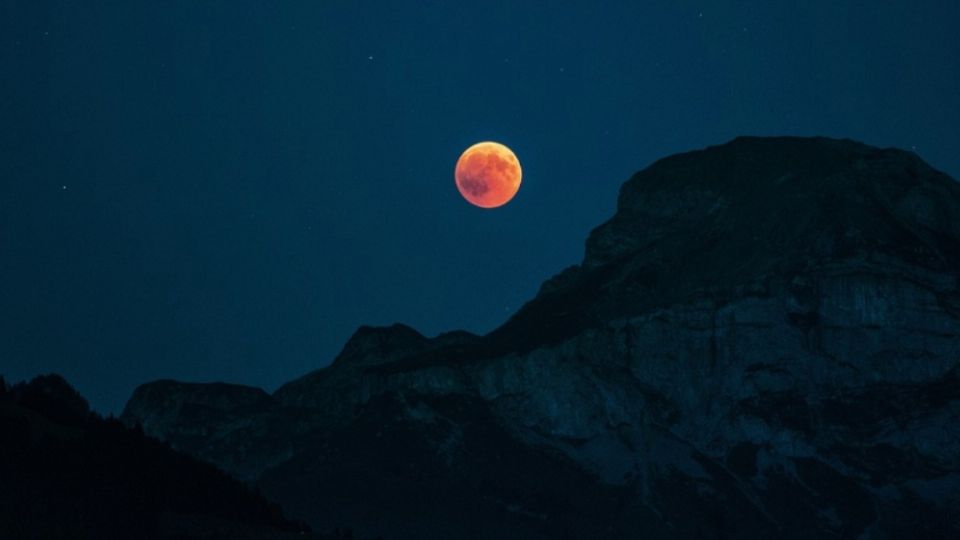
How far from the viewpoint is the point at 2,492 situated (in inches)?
3949

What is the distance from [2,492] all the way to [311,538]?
28.3m

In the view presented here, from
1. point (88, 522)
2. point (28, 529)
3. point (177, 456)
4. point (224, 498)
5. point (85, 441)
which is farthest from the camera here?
point (177, 456)

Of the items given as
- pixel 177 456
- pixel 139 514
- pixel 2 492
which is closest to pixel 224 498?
pixel 177 456

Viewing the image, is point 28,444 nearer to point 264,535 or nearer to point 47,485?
point 47,485

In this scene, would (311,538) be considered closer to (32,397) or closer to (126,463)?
(126,463)

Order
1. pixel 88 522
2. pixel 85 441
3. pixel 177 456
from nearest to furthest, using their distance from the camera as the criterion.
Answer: pixel 88 522, pixel 85 441, pixel 177 456

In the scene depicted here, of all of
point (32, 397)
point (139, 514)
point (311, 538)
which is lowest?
point (311, 538)

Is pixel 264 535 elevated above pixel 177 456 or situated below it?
below

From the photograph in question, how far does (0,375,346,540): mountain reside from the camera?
10050 centimetres

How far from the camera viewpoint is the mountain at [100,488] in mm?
100500

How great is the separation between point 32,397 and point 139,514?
31.7m

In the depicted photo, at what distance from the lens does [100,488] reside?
10831 cm

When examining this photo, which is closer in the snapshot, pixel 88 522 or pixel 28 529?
pixel 28 529

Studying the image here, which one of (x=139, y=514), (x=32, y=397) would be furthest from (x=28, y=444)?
(x=32, y=397)
